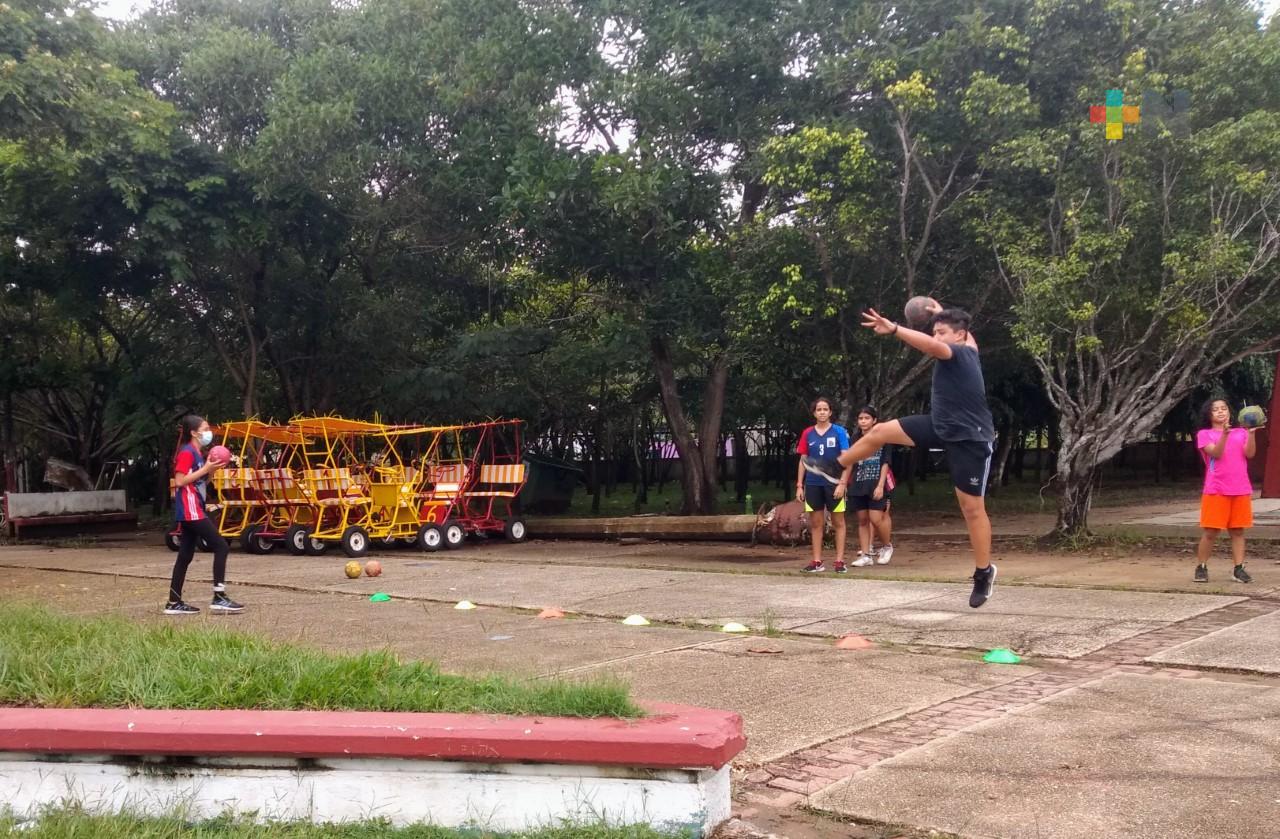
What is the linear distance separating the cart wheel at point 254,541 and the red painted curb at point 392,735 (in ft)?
36.4

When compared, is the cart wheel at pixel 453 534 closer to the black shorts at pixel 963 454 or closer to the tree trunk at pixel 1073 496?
the tree trunk at pixel 1073 496

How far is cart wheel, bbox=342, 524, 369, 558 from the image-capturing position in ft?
45.5

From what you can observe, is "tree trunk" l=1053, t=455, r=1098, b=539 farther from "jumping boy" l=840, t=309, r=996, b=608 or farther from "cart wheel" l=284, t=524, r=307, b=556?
"cart wheel" l=284, t=524, r=307, b=556

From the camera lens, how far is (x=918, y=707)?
493 cm

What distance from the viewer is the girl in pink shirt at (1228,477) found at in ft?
28.1

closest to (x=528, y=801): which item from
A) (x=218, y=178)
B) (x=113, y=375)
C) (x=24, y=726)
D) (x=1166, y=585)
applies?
(x=24, y=726)

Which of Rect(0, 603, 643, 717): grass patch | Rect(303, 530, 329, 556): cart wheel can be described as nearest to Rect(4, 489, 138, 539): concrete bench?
Rect(303, 530, 329, 556): cart wheel

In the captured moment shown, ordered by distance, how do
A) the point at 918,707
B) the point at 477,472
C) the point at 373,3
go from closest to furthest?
1. the point at 918,707
2. the point at 477,472
3. the point at 373,3

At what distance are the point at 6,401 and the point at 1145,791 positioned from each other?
78.0ft

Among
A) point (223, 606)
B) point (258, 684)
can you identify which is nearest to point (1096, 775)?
point (258, 684)

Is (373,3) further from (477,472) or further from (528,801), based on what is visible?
(528,801)

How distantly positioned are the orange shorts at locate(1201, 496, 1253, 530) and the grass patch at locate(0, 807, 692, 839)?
6822 mm

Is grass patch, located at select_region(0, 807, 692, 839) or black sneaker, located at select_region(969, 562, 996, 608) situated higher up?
black sneaker, located at select_region(969, 562, 996, 608)

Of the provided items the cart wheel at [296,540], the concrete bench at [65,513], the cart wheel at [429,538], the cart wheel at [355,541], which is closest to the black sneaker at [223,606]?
the cart wheel at [355,541]
